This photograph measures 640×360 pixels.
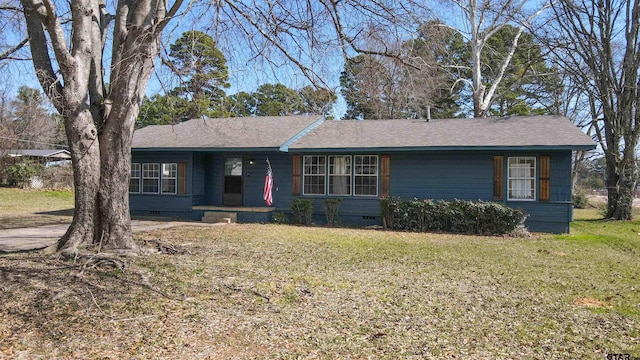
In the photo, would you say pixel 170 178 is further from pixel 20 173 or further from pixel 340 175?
pixel 20 173

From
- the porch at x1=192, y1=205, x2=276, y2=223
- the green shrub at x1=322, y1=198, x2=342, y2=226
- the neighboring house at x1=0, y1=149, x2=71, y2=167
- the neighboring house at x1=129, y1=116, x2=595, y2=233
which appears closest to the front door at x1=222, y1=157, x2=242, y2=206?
the neighboring house at x1=129, y1=116, x2=595, y2=233

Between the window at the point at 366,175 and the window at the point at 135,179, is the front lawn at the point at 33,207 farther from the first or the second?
the window at the point at 366,175

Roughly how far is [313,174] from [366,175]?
1780 mm

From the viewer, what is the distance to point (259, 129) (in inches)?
670

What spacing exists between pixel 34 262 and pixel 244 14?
5.06 m

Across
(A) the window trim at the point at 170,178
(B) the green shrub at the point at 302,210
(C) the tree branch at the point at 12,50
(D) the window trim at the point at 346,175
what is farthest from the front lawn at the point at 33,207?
(D) the window trim at the point at 346,175

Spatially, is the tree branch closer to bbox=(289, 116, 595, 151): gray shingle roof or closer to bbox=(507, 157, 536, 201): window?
bbox=(289, 116, 595, 151): gray shingle roof

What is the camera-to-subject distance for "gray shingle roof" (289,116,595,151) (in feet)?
43.2

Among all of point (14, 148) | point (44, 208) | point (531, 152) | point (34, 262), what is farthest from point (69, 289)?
point (14, 148)

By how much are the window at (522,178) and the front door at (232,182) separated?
28.9 feet

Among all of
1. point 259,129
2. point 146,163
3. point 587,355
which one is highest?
point 259,129

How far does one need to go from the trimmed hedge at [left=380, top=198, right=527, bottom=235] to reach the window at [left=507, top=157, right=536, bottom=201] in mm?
1104

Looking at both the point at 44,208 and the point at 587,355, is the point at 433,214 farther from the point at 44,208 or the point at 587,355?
the point at 44,208

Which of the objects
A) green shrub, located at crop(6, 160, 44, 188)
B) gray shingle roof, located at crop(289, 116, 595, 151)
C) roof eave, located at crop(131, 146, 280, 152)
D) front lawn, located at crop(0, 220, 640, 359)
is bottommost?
front lawn, located at crop(0, 220, 640, 359)
